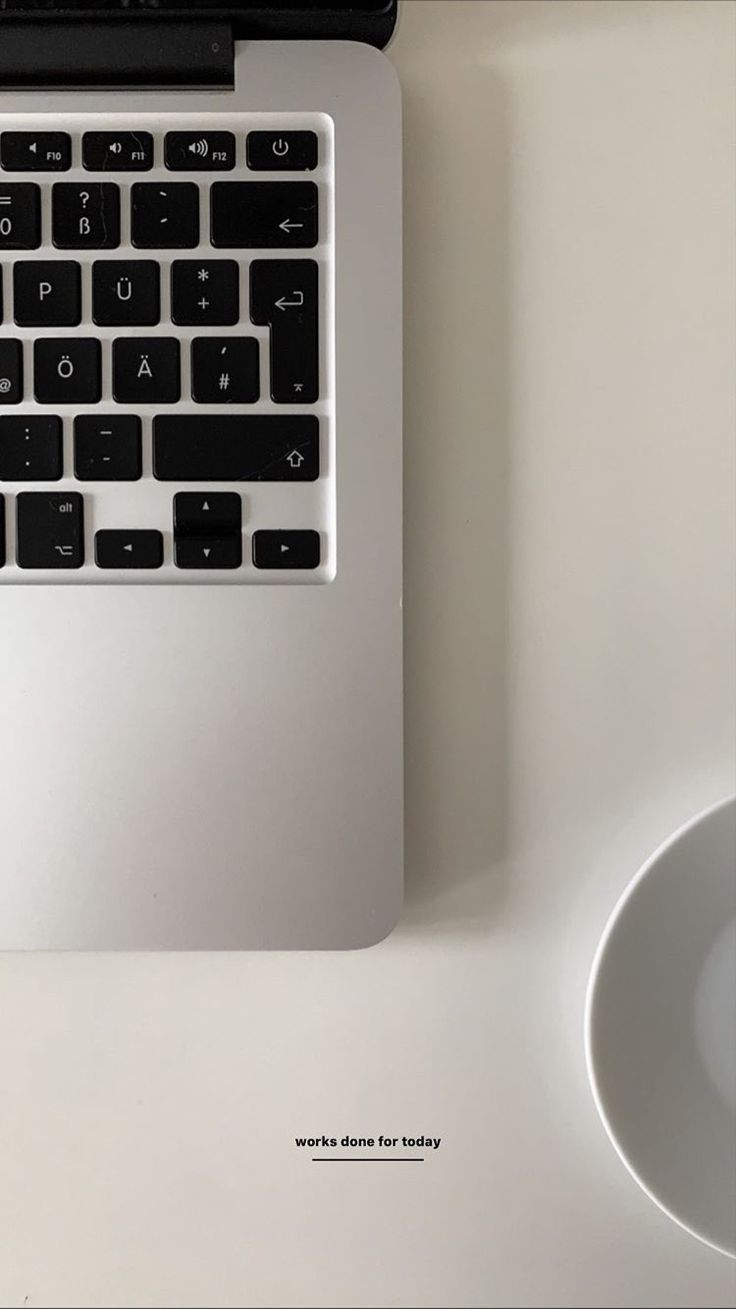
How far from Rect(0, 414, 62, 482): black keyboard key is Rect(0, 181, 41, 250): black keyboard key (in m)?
0.06

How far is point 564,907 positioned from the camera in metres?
0.38

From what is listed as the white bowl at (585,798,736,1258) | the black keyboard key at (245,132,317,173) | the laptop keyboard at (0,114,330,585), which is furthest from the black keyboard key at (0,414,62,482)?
the white bowl at (585,798,736,1258)

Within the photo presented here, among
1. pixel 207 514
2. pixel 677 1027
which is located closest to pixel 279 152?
pixel 207 514

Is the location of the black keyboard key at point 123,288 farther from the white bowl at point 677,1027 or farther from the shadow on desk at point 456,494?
the white bowl at point 677,1027

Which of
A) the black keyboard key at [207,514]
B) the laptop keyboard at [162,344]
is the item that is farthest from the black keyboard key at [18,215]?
the black keyboard key at [207,514]

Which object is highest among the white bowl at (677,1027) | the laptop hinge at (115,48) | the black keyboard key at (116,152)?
the laptop hinge at (115,48)

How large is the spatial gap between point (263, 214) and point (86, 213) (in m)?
0.06

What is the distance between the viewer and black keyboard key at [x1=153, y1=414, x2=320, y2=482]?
0.34 meters

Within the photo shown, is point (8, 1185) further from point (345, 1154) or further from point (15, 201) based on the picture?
point (15, 201)

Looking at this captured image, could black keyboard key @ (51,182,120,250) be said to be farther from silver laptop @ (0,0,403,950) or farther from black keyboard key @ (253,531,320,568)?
black keyboard key @ (253,531,320,568)

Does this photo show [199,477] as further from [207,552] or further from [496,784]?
[496,784]

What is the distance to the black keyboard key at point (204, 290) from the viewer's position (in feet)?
1.12

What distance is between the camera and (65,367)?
342 millimetres

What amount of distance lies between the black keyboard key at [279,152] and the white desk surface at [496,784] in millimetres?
44
